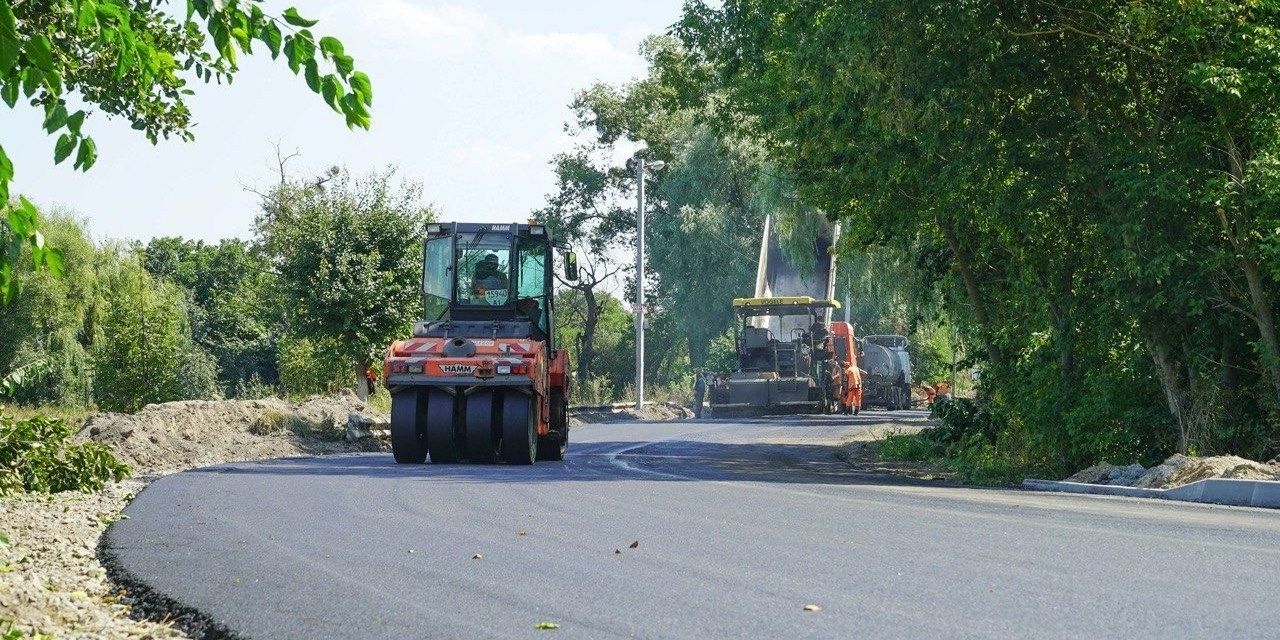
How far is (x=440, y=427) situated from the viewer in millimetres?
21406

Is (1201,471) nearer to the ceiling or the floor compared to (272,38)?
nearer to the floor

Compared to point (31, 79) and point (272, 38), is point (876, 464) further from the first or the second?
point (31, 79)

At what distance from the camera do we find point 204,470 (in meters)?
19.8

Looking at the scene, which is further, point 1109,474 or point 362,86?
point 1109,474

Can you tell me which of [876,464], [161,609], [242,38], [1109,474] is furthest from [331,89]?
[876,464]

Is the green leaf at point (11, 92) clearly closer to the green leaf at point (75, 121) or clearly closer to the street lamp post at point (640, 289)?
the green leaf at point (75, 121)

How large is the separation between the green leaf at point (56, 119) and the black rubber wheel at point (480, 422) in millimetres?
16036

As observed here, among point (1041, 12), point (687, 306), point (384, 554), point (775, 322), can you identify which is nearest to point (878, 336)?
point (687, 306)

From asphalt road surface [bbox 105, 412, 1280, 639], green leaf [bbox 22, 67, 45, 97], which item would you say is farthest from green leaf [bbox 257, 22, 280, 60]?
asphalt road surface [bbox 105, 412, 1280, 639]

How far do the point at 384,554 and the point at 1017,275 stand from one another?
1418 cm

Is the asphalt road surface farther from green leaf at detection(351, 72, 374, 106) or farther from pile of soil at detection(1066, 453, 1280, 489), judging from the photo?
green leaf at detection(351, 72, 374, 106)

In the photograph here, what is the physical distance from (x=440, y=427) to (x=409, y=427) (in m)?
0.47

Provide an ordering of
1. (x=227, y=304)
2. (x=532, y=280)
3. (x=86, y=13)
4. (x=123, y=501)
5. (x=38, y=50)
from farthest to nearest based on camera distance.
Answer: (x=227, y=304) → (x=532, y=280) → (x=123, y=501) → (x=86, y=13) → (x=38, y=50)

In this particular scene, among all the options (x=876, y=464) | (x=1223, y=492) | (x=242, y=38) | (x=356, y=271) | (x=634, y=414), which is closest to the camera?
(x=242, y=38)
